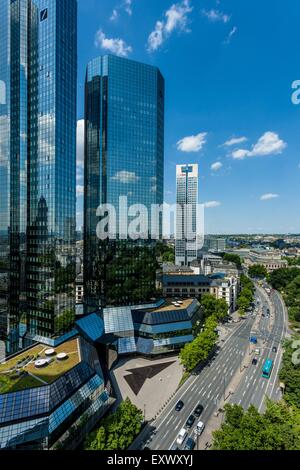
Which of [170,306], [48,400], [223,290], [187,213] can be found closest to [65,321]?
[48,400]

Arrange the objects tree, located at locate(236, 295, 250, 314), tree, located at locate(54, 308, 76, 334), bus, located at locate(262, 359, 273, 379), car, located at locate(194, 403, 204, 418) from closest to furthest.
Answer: car, located at locate(194, 403, 204, 418) < tree, located at locate(54, 308, 76, 334) < bus, located at locate(262, 359, 273, 379) < tree, located at locate(236, 295, 250, 314)

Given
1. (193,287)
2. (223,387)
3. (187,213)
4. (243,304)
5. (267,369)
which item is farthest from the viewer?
(187,213)

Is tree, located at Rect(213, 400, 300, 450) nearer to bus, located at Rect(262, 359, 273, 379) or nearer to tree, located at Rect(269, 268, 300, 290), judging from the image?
bus, located at Rect(262, 359, 273, 379)

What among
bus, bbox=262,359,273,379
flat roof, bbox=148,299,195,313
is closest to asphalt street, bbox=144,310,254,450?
bus, bbox=262,359,273,379

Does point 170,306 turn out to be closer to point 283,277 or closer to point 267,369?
point 267,369

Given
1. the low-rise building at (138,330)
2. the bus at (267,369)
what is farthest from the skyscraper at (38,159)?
the bus at (267,369)

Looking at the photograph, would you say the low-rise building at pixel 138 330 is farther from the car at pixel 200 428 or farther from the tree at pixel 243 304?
the tree at pixel 243 304

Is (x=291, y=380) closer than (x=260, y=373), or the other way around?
(x=291, y=380)
